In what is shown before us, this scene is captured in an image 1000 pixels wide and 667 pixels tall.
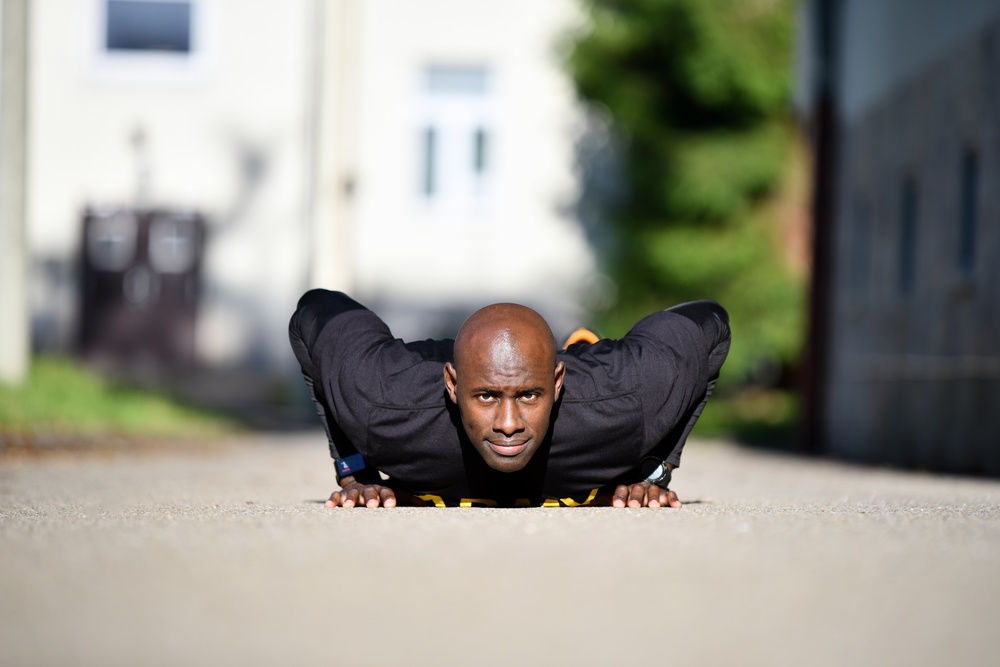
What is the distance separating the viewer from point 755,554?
434 cm

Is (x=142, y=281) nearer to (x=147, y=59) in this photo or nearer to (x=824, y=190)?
(x=147, y=59)

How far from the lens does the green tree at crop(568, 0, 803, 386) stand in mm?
21656

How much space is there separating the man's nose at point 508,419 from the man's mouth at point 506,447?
0.04 m

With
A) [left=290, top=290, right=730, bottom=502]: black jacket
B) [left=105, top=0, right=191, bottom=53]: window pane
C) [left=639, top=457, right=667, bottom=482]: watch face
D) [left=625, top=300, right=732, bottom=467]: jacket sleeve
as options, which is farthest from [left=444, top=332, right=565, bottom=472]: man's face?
[left=105, top=0, right=191, bottom=53]: window pane

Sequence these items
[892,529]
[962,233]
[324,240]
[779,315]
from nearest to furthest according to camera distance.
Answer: [892,529], [962,233], [324,240], [779,315]

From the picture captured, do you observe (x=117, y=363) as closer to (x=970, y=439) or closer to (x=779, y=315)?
(x=779, y=315)

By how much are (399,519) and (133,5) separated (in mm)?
19431

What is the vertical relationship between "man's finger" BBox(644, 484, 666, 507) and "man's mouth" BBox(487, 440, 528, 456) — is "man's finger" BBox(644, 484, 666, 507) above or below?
below

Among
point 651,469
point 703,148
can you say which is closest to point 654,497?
point 651,469

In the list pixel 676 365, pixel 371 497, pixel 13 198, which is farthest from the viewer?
pixel 13 198

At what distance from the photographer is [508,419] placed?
17.0 ft

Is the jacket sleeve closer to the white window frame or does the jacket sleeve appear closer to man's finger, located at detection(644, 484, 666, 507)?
man's finger, located at detection(644, 484, 666, 507)

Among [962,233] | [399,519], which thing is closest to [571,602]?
[399,519]

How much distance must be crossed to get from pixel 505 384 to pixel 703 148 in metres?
17.3
